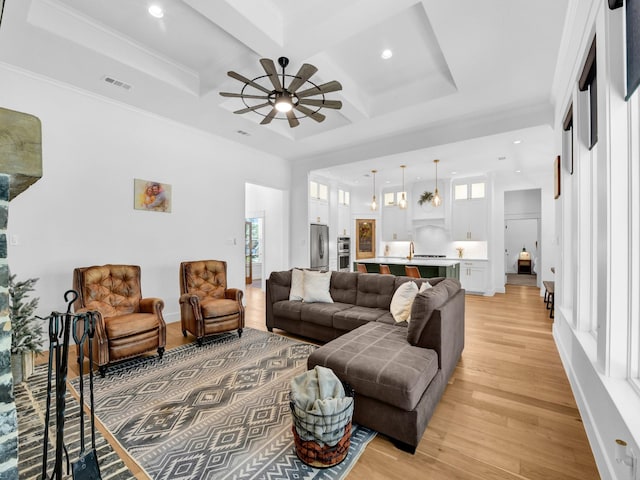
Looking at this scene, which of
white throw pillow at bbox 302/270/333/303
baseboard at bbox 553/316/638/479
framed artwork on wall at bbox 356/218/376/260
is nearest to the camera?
baseboard at bbox 553/316/638/479

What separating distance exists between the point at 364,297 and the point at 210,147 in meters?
3.57

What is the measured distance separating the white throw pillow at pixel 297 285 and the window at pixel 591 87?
10.7 feet

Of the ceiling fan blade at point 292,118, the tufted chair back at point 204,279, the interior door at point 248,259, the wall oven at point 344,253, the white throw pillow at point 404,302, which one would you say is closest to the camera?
the white throw pillow at point 404,302

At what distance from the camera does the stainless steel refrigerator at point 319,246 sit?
273 inches

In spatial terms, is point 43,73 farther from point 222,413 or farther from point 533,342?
point 533,342

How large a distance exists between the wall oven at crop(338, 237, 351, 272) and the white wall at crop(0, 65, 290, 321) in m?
A: 3.51

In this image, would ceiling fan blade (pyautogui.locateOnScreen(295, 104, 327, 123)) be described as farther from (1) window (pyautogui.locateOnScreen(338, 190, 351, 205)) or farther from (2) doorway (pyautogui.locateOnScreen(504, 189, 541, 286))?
(2) doorway (pyautogui.locateOnScreen(504, 189, 541, 286))

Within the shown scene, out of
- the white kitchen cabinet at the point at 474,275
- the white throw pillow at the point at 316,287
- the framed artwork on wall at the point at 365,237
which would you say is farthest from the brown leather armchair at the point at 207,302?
the white kitchen cabinet at the point at 474,275

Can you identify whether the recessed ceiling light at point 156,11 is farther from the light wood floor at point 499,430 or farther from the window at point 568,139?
the window at point 568,139

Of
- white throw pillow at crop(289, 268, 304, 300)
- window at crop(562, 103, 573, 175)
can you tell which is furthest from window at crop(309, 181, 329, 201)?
window at crop(562, 103, 573, 175)

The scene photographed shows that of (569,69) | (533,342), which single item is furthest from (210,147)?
(533,342)

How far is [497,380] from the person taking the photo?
2707 millimetres

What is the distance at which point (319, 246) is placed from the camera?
7.16m

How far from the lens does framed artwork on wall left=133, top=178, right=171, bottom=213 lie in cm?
418
